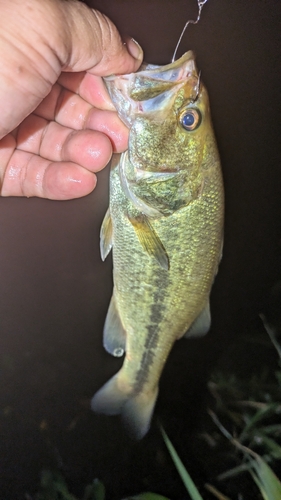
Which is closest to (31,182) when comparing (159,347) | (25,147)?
(25,147)

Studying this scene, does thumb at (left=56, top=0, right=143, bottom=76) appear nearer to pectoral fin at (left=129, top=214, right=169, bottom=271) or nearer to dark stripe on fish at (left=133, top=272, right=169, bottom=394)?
pectoral fin at (left=129, top=214, right=169, bottom=271)

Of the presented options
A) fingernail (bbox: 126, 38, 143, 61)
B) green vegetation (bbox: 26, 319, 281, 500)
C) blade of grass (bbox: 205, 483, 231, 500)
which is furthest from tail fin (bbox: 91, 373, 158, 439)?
fingernail (bbox: 126, 38, 143, 61)

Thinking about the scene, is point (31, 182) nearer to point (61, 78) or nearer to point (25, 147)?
point (25, 147)

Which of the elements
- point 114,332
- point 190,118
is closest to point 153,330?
point 114,332

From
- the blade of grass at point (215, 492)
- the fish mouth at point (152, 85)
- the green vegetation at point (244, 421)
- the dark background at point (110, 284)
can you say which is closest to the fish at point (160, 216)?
the fish mouth at point (152, 85)

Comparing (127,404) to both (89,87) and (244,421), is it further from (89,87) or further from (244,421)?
(89,87)
